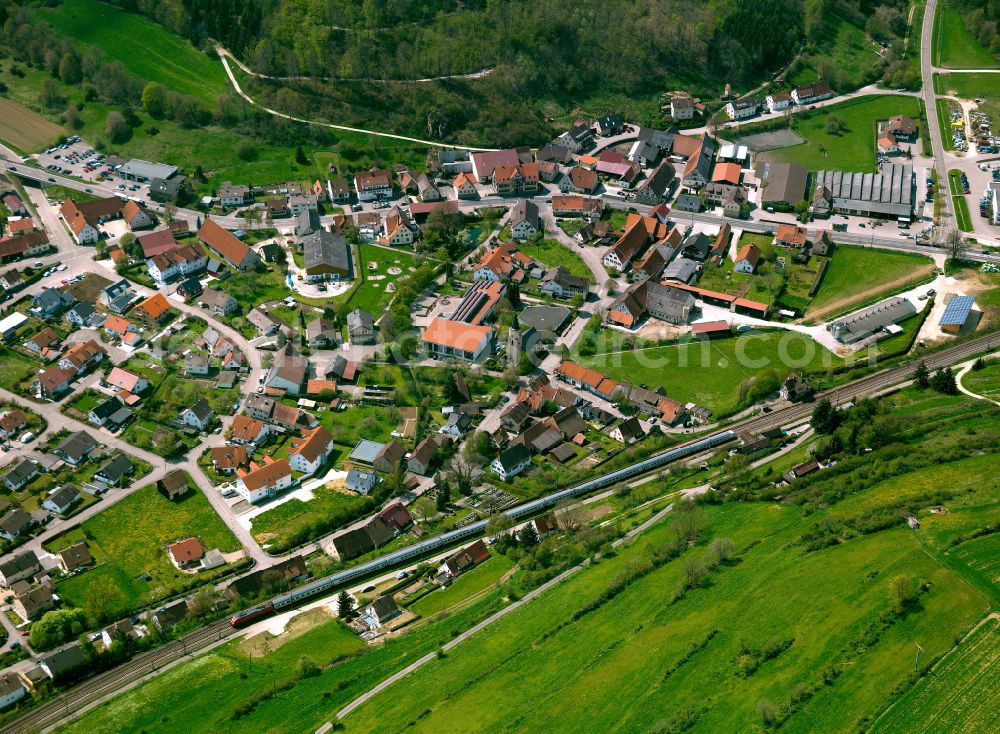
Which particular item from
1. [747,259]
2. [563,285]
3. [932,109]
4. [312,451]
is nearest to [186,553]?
[312,451]

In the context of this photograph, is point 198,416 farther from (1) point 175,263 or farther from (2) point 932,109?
(2) point 932,109

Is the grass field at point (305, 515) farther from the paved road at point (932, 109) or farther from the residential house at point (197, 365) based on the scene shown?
the paved road at point (932, 109)

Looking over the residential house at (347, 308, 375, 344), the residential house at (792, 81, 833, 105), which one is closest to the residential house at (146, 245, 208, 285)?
the residential house at (347, 308, 375, 344)

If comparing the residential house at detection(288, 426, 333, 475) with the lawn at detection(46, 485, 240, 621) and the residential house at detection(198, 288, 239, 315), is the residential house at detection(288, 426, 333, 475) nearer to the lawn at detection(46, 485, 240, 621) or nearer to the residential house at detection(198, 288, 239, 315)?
the lawn at detection(46, 485, 240, 621)

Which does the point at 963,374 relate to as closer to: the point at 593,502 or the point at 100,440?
the point at 593,502

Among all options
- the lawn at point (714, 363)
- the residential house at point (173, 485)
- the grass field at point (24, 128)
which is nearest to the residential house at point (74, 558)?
the residential house at point (173, 485)

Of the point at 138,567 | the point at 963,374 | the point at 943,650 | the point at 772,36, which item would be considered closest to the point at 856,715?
the point at 943,650
